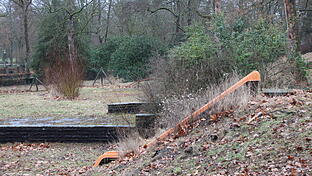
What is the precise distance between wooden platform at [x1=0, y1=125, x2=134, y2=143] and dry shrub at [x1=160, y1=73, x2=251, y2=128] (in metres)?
1.36

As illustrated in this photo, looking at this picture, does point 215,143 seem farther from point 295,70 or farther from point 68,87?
point 68,87

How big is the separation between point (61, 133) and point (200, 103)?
3832mm

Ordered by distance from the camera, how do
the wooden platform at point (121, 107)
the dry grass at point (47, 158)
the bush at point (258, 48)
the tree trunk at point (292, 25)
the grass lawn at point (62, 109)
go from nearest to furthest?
the dry grass at point (47, 158)
the bush at point (258, 48)
the grass lawn at point (62, 109)
the tree trunk at point (292, 25)
the wooden platform at point (121, 107)

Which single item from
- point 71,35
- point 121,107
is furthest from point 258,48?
point 71,35

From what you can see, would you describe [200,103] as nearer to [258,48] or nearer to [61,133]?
[258,48]

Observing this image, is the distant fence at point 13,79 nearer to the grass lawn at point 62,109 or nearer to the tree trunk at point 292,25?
the grass lawn at point 62,109

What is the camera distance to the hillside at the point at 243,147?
14.8ft

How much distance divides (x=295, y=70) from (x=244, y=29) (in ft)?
5.79

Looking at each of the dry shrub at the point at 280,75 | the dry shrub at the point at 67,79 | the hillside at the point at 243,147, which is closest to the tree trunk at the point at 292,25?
the dry shrub at the point at 280,75

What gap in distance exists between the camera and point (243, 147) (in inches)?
203

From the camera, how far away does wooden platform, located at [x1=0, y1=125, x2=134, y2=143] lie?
A: 31.1 feet

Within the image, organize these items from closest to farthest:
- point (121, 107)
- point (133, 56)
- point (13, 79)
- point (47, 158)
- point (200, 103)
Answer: point (200, 103) < point (47, 158) < point (121, 107) < point (133, 56) < point (13, 79)

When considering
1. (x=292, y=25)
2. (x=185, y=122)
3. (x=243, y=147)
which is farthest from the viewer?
(x=292, y=25)

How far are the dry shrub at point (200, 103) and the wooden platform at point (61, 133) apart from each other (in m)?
1.36
